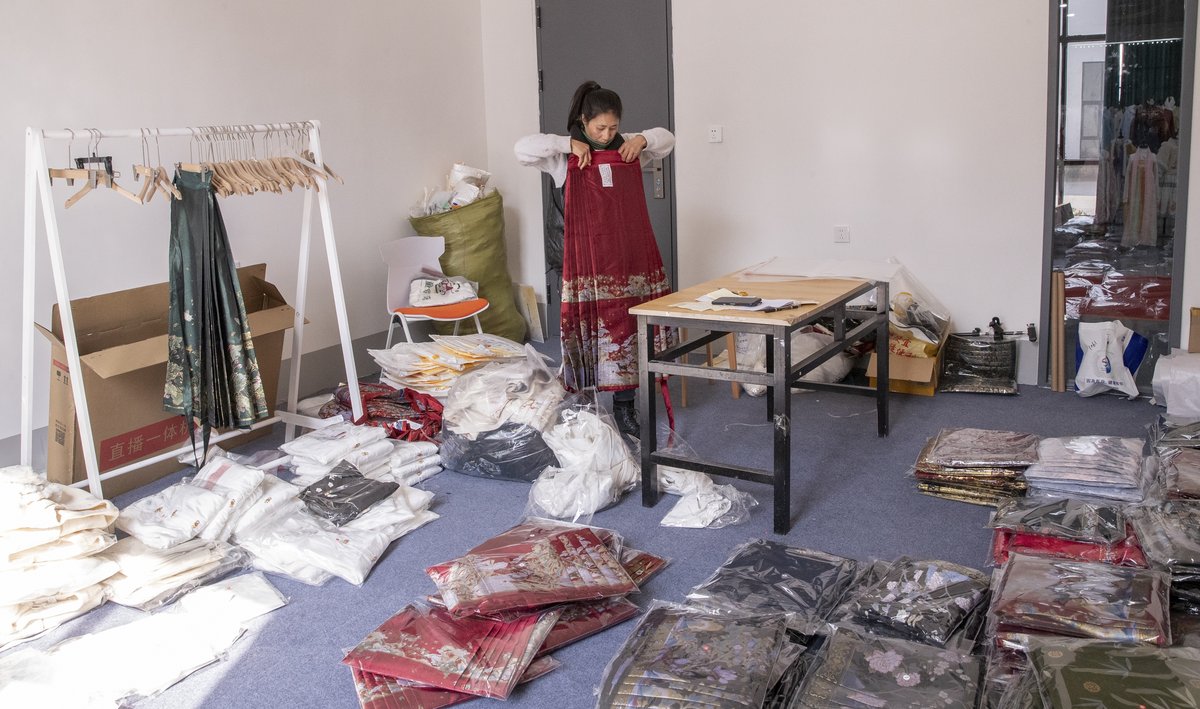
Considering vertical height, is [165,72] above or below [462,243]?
above

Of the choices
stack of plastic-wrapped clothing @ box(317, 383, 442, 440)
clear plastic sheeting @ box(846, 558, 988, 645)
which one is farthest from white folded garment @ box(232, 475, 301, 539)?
clear plastic sheeting @ box(846, 558, 988, 645)

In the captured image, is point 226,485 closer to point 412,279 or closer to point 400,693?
point 400,693

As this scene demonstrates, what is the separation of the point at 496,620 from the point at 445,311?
111 inches

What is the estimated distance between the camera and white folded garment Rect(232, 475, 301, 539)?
3.35m

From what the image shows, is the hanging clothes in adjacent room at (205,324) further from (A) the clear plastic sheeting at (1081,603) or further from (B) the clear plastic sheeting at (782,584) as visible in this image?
(A) the clear plastic sheeting at (1081,603)

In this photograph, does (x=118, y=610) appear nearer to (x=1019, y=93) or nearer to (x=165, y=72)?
(x=165, y=72)

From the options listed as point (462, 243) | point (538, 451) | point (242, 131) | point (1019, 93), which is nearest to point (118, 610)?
point (538, 451)

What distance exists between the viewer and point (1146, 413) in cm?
436

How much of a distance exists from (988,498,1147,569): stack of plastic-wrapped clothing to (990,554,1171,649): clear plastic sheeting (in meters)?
0.18

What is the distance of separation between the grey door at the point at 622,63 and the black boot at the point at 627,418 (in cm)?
179

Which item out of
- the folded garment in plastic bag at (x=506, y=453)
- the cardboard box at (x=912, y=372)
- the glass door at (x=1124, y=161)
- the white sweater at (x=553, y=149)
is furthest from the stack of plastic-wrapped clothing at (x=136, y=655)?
the glass door at (x=1124, y=161)

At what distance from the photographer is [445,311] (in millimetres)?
5238

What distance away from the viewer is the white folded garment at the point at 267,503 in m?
3.35

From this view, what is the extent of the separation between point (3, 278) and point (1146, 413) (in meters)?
4.86
